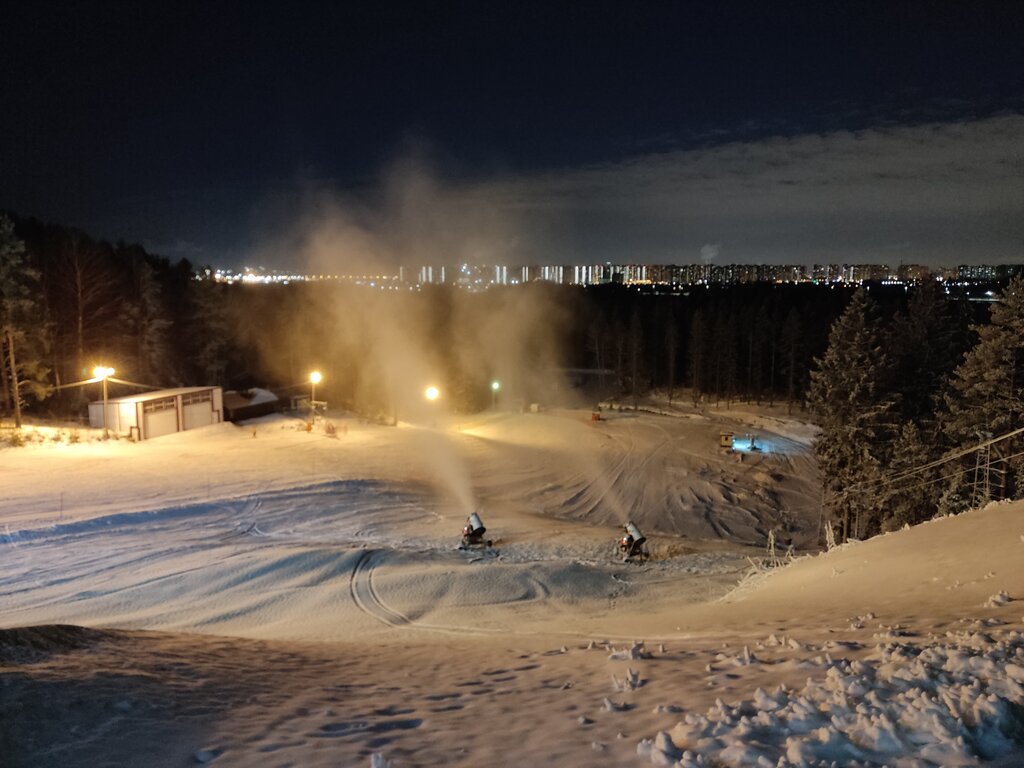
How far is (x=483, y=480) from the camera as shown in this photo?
29688 mm

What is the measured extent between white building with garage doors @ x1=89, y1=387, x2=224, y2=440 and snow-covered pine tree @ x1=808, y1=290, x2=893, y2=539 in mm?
31932

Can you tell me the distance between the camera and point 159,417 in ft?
113

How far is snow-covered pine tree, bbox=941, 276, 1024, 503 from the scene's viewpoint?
19.5m

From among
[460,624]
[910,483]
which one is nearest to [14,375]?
[460,624]

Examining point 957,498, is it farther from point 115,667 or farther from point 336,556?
point 115,667

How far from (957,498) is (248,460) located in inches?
1077

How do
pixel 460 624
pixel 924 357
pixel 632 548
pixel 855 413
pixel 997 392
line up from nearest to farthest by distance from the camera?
pixel 460 624 → pixel 632 548 → pixel 997 392 → pixel 855 413 → pixel 924 357

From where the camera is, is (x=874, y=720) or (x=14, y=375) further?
(x=14, y=375)

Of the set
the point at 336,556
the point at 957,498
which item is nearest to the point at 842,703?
the point at 336,556

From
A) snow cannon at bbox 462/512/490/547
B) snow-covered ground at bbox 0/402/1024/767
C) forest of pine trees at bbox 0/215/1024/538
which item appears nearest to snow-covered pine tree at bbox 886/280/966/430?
forest of pine trees at bbox 0/215/1024/538

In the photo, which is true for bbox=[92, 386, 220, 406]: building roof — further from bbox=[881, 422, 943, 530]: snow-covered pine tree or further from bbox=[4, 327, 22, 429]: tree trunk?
bbox=[881, 422, 943, 530]: snow-covered pine tree

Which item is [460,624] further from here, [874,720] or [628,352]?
[628,352]

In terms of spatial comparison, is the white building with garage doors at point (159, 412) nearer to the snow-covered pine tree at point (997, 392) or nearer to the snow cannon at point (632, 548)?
the snow cannon at point (632, 548)

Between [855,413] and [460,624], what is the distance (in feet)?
59.2
